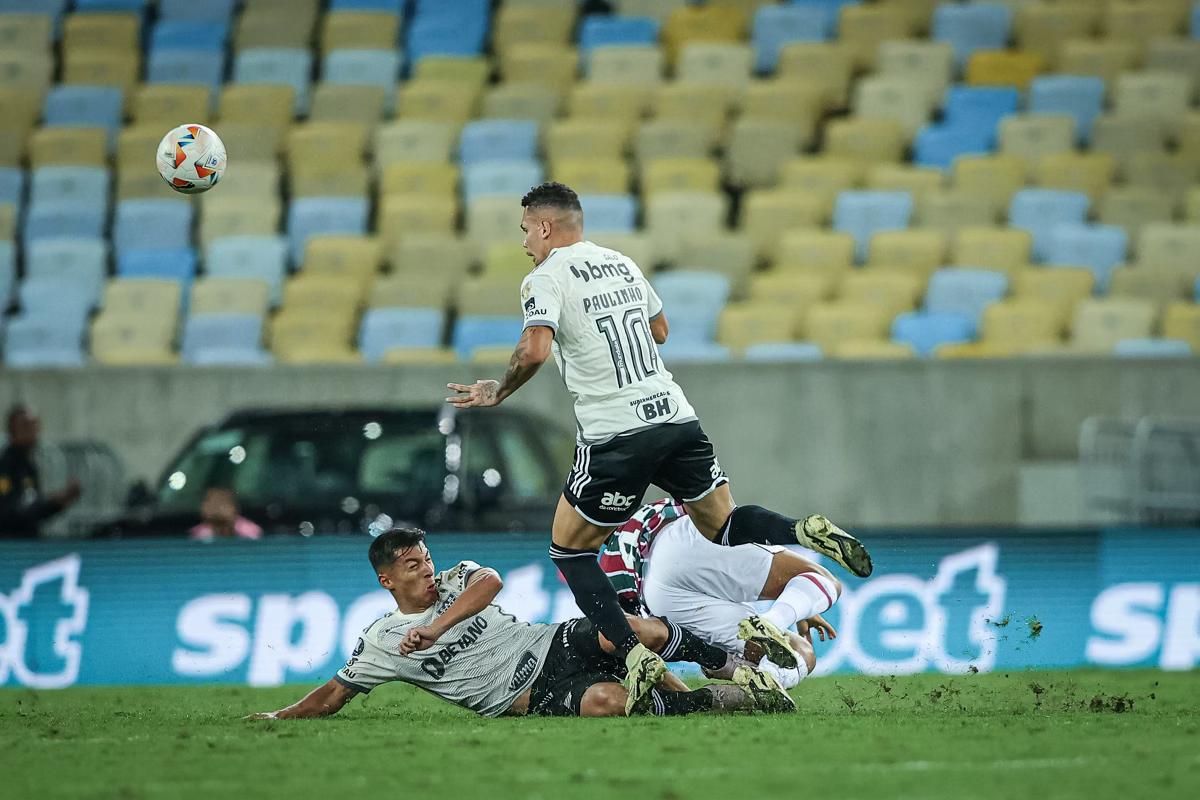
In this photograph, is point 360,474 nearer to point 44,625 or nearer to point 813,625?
point 44,625

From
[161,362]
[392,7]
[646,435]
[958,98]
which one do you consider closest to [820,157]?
[958,98]

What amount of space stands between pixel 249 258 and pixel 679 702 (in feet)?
34.6

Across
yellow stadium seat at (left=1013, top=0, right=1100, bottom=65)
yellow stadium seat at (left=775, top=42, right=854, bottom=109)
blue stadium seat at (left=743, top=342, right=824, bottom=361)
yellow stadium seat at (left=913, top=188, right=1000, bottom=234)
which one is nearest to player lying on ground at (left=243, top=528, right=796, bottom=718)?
blue stadium seat at (left=743, top=342, right=824, bottom=361)

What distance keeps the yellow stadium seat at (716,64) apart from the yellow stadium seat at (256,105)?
434cm

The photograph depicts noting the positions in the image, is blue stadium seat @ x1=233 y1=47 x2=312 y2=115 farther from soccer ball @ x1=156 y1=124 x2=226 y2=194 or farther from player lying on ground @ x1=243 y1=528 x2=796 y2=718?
player lying on ground @ x1=243 y1=528 x2=796 y2=718

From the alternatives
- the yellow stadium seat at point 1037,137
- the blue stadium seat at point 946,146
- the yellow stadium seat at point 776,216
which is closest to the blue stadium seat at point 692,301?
the yellow stadium seat at point 776,216

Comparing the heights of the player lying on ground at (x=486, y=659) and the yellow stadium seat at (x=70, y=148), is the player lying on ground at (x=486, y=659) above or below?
below

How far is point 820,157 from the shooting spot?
1869 centimetres

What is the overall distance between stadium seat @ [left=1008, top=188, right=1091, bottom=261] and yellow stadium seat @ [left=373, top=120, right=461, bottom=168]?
5927 mm

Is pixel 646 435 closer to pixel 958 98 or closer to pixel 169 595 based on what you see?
pixel 169 595

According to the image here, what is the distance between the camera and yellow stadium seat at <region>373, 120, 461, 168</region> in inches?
753

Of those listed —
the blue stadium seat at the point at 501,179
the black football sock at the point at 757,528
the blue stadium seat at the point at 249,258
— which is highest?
the blue stadium seat at the point at 501,179

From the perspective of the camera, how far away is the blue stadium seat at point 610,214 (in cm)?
1773

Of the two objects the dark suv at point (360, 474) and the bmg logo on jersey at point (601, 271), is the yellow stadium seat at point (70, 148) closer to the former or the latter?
the dark suv at point (360, 474)
